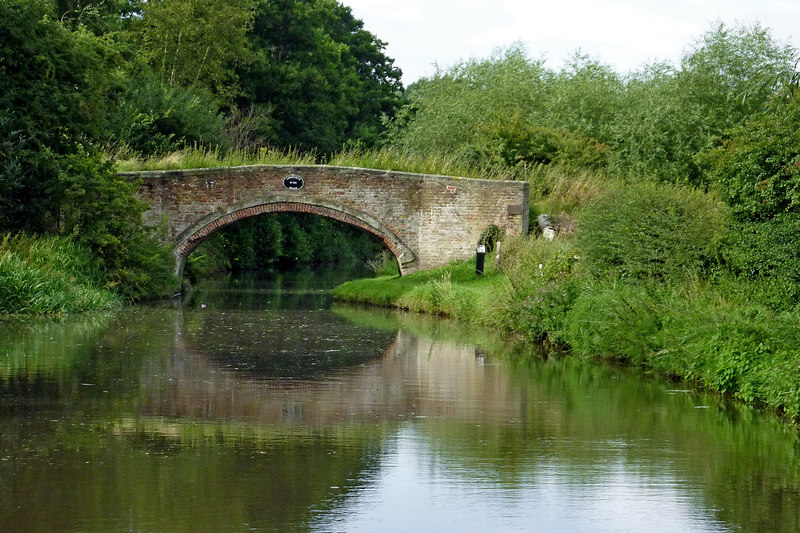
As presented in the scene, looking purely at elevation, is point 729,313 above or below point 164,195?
below

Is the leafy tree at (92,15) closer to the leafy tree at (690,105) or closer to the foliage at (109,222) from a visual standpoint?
the foliage at (109,222)

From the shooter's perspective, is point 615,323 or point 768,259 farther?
point 615,323

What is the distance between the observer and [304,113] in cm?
5416

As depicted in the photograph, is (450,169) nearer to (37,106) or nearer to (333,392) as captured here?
(37,106)

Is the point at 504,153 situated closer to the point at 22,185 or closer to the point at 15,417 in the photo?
the point at 22,185

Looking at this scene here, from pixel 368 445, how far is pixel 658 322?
674 cm

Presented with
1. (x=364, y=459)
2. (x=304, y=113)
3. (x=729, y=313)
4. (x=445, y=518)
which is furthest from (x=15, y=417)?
(x=304, y=113)

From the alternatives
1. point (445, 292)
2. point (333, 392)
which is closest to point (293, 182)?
point (445, 292)

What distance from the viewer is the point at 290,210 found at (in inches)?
1186

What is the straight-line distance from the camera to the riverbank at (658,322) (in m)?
12.2

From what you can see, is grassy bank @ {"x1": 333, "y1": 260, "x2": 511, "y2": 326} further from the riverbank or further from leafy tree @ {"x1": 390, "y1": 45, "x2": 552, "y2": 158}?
leafy tree @ {"x1": 390, "y1": 45, "x2": 552, "y2": 158}

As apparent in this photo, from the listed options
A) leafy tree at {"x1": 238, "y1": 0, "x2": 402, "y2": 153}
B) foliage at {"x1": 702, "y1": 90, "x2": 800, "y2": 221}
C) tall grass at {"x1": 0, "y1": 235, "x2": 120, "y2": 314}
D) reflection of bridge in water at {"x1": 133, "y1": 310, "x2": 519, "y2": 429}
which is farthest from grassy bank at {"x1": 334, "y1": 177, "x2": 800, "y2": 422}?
leafy tree at {"x1": 238, "y1": 0, "x2": 402, "y2": 153}

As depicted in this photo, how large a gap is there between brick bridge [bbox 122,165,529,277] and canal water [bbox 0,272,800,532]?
41.7 ft

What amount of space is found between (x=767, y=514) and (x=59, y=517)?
14.4ft
